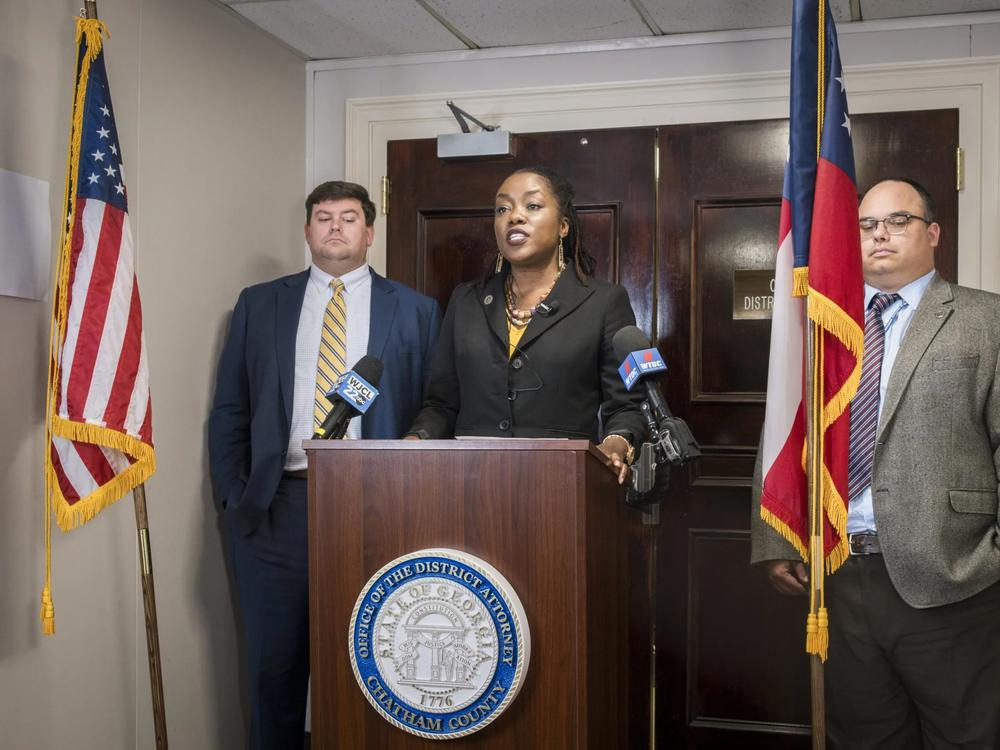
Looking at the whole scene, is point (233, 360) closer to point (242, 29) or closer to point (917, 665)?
point (242, 29)

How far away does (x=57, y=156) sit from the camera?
9.77 ft

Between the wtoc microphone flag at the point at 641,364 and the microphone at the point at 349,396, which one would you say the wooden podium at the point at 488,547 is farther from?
the wtoc microphone flag at the point at 641,364

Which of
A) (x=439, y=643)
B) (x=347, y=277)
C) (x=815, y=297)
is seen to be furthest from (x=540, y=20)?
(x=439, y=643)

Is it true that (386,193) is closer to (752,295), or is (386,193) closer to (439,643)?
(752,295)

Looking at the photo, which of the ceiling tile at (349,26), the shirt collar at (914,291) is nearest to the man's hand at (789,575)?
the shirt collar at (914,291)

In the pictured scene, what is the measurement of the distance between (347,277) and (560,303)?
81 centimetres

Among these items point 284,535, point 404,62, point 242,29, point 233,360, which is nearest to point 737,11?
point 404,62

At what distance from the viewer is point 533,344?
304 centimetres

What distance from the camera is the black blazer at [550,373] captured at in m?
3.01

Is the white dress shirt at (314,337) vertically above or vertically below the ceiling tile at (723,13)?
below

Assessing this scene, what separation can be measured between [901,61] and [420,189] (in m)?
1.72

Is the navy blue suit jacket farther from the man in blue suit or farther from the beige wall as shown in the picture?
the beige wall

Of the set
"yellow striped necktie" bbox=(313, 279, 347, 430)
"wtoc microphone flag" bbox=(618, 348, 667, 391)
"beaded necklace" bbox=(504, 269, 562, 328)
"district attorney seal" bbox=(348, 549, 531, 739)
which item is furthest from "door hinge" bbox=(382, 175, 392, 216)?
"district attorney seal" bbox=(348, 549, 531, 739)

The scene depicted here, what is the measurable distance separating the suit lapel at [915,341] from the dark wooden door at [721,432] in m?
1.00
